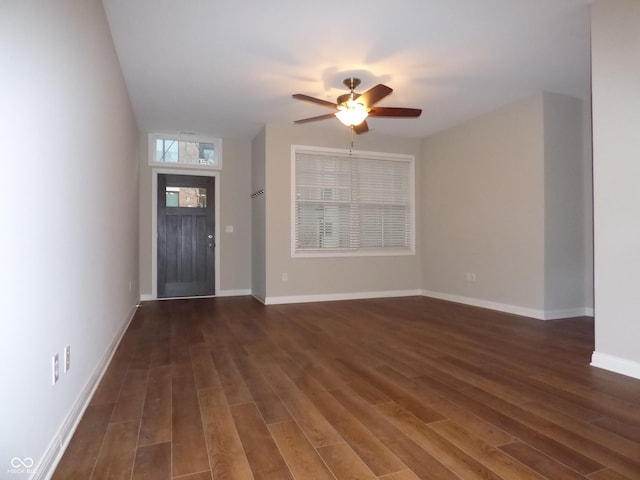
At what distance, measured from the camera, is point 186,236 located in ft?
19.6

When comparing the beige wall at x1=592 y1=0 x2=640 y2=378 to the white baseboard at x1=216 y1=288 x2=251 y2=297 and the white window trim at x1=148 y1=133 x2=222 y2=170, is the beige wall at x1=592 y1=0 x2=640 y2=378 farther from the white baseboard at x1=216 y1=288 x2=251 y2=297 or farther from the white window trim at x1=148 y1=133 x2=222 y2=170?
the white window trim at x1=148 y1=133 x2=222 y2=170

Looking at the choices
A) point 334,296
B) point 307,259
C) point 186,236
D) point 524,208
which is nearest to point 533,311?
point 524,208

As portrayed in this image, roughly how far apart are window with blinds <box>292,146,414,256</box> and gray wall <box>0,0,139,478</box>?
3192mm

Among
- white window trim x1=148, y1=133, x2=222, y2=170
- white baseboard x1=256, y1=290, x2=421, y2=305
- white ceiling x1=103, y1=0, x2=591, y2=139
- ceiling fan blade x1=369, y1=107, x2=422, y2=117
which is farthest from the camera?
white window trim x1=148, y1=133, x2=222, y2=170

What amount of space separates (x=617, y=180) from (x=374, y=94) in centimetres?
198

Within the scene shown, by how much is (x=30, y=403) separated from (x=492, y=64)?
413cm

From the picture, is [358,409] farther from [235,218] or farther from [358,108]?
[235,218]

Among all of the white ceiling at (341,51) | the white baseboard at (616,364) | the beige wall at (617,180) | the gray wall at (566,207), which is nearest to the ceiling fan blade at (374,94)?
the white ceiling at (341,51)

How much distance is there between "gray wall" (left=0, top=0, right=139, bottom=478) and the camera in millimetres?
1145

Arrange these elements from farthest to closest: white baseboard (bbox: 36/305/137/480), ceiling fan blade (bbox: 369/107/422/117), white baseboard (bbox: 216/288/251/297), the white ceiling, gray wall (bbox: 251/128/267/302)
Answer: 1. white baseboard (bbox: 216/288/251/297)
2. gray wall (bbox: 251/128/267/302)
3. ceiling fan blade (bbox: 369/107/422/117)
4. the white ceiling
5. white baseboard (bbox: 36/305/137/480)

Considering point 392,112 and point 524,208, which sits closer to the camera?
point 392,112

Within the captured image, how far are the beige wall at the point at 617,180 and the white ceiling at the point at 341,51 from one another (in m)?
0.36

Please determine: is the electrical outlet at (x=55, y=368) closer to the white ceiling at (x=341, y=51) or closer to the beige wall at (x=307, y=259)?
the white ceiling at (x=341, y=51)

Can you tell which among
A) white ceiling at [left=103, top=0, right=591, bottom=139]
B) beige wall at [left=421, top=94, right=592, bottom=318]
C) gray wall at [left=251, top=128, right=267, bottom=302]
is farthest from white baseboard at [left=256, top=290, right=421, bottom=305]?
white ceiling at [left=103, top=0, right=591, bottom=139]
